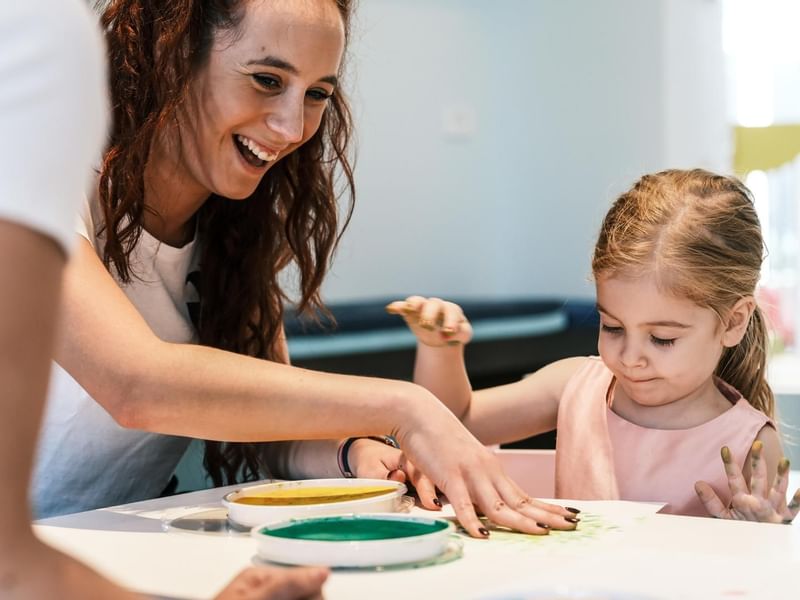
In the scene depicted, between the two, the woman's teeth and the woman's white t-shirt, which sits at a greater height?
the woman's teeth

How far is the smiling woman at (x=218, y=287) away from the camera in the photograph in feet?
3.80

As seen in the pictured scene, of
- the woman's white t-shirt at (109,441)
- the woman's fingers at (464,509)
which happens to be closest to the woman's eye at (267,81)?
the woman's white t-shirt at (109,441)

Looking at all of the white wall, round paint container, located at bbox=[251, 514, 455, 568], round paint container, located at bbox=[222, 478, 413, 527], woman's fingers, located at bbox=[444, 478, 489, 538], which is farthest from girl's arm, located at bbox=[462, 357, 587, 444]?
the white wall

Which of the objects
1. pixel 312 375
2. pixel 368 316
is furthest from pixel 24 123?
pixel 368 316

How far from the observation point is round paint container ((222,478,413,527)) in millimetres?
1076

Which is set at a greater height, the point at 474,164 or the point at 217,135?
the point at 474,164

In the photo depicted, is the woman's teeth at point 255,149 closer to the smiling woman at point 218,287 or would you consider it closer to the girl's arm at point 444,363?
the smiling woman at point 218,287

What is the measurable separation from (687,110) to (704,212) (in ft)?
9.98

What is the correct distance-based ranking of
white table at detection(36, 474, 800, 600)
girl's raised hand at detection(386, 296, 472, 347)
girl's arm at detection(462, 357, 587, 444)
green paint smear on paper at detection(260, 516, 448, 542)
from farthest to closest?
1. girl's arm at detection(462, 357, 587, 444)
2. girl's raised hand at detection(386, 296, 472, 347)
3. green paint smear on paper at detection(260, 516, 448, 542)
4. white table at detection(36, 474, 800, 600)

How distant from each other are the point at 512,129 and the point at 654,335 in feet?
11.4

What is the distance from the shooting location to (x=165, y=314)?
1555mm

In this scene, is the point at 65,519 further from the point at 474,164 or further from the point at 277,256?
the point at 474,164

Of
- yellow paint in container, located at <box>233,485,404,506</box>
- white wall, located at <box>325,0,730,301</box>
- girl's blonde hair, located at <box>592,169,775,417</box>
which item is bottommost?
yellow paint in container, located at <box>233,485,404,506</box>

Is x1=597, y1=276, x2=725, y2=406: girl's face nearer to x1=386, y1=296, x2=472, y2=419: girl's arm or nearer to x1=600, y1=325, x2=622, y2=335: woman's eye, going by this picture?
x1=600, y1=325, x2=622, y2=335: woman's eye
